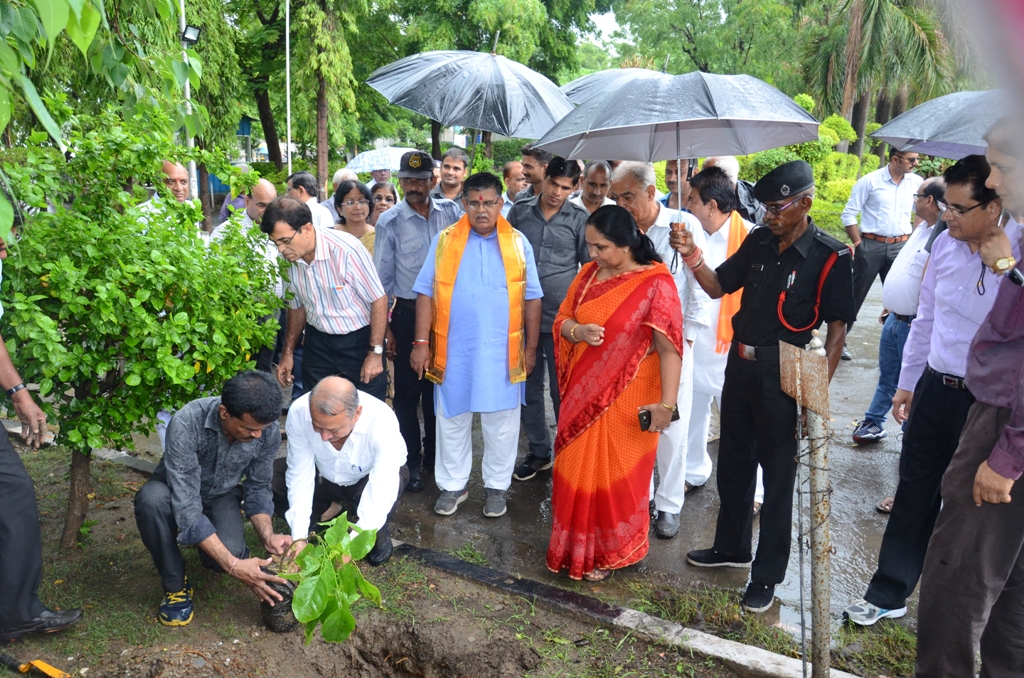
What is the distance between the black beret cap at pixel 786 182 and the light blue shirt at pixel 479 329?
5.15 feet

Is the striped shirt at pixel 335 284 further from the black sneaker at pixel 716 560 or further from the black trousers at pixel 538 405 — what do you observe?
the black sneaker at pixel 716 560

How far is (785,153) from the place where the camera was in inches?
719

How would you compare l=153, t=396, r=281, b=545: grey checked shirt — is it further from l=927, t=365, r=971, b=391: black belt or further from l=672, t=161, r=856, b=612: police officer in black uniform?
l=927, t=365, r=971, b=391: black belt

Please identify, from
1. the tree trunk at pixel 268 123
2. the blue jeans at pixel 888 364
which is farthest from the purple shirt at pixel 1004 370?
the tree trunk at pixel 268 123

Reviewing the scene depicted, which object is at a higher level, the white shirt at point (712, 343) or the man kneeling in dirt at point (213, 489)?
the white shirt at point (712, 343)

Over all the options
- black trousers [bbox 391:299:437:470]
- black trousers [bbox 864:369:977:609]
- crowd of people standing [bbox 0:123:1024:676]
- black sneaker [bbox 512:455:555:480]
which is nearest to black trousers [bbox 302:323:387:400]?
crowd of people standing [bbox 0:123:1024:676]

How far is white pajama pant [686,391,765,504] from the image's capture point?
4719 millimetres

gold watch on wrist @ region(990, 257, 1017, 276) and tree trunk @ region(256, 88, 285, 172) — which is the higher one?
tree trunk @ region(256, 88, 285, 172)

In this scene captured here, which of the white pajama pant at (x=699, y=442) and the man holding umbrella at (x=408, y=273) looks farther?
the man holding umbrella at (x=408, y=273)

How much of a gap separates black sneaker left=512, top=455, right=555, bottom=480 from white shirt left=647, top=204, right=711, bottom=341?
1370 mm

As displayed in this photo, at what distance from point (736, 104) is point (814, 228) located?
2.07ft

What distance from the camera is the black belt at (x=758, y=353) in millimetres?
3443

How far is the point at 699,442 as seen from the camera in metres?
4.84

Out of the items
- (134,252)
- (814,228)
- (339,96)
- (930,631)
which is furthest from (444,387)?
(339,96)
